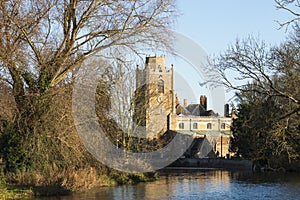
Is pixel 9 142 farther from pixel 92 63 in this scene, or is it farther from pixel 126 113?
pixel 126 113

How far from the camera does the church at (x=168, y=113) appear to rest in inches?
1344

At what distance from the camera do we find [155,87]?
1395 inches

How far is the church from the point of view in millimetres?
34125

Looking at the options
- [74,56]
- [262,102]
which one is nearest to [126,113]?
[262,102]

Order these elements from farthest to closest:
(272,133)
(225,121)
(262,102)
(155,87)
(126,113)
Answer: (225,121) → (155,87) → (126,113) → (262,102) → (272,133)

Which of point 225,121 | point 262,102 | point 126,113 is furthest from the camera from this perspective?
point 225,121

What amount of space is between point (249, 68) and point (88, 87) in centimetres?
765

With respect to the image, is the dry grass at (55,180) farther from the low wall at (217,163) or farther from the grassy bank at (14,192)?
the low wall at (217,163)

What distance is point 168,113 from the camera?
60.8 meters

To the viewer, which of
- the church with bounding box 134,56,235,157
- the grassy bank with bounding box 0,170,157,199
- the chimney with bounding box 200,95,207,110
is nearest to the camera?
the grassy bank with bounding box 0,170,157,199

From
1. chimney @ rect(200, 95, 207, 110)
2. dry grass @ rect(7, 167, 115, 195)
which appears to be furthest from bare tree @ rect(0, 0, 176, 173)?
chimney @ rect(200, 95, 207, 110)

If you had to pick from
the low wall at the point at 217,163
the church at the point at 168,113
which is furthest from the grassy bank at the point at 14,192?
the low wall at the point at 217,163

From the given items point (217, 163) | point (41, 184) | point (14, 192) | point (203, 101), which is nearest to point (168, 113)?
point (217, 163)

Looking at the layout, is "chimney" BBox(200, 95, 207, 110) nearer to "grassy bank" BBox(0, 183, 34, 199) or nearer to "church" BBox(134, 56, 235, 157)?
"church" BBox(134, 56, 235, 157)
